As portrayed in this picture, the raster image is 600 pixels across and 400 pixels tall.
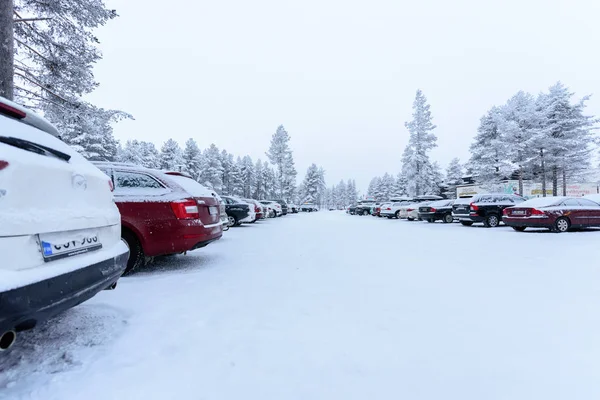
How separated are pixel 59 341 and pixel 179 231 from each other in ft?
7.84

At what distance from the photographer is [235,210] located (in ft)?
49.5

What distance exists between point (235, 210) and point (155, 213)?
1046 cm

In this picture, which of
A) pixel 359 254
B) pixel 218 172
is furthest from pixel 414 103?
pixel 359 254

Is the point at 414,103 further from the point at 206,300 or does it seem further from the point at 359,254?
the point at 206,300

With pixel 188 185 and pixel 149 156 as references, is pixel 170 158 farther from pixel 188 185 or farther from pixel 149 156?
pixel 188 185

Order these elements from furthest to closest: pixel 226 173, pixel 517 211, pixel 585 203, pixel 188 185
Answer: pixel 226 173
pixel 585 203
pixel 517 211
pixel 188 185

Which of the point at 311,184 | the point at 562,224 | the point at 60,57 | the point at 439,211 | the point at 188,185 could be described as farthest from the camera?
the point at 311,184

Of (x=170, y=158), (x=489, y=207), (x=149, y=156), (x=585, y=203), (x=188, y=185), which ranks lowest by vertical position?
(x=489, y=207)

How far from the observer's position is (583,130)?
90.8 ft

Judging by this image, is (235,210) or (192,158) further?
(192,158)

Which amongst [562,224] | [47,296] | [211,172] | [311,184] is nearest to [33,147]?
[47,296]

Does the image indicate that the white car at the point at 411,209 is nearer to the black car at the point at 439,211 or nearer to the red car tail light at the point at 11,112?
the black car at the point at 439,211

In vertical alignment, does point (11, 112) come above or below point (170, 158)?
below

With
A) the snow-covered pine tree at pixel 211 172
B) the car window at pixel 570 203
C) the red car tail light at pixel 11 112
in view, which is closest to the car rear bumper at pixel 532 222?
the car window at pixel 570 203
